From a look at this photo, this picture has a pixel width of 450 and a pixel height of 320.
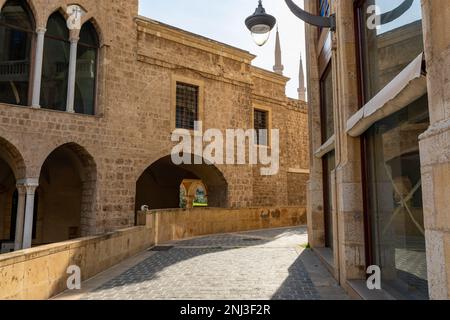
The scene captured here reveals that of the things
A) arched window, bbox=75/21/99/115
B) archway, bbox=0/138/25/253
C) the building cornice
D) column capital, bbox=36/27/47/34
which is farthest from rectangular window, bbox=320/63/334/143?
archway, bbox=0/138/25/253

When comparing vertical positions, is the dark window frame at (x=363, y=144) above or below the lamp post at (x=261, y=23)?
below

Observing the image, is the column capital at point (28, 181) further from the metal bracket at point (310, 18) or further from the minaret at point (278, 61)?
the minaret at point (278, 61)

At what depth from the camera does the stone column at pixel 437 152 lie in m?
2.26

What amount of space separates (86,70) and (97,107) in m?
1.47

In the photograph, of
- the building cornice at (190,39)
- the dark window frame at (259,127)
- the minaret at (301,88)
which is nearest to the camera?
the building cornice at (190,39)

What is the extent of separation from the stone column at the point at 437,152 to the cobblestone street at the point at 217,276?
2.69m

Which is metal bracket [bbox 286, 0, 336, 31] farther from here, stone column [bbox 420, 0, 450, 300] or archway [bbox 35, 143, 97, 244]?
archway [bbox 35, 143, 97, 244]

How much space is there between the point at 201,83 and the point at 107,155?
5.44 metres

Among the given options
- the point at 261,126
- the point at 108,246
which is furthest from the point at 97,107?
the point at 261,126

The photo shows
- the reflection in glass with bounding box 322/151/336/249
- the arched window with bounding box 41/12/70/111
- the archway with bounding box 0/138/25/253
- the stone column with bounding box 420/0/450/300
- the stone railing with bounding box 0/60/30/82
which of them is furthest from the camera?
the archway with bounding box 0/138/25/253

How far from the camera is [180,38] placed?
1437 centimetres

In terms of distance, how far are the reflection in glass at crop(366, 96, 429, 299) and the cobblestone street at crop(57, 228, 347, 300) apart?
0.91 meters

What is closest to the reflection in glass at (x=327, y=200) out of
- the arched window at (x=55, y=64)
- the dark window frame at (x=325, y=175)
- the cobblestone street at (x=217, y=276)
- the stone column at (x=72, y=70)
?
the dark window frame at (x=325, y=175)

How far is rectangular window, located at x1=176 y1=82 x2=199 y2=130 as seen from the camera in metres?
14.4
